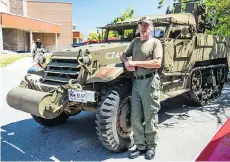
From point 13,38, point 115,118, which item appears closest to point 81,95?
point 115,118

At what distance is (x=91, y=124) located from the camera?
5660mm

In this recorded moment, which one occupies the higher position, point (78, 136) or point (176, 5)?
point (176, 5)

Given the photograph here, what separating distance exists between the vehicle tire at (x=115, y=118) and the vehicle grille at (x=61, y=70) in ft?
2.40

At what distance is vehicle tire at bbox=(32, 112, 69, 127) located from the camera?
208 inches

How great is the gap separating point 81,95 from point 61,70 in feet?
3.18

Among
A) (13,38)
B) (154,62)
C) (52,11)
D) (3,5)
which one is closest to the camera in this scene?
(154,62)

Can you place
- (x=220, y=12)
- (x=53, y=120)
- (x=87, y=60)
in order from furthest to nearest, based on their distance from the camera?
(x=220, y=12), (x=53, y=120), (x=87, y=60)

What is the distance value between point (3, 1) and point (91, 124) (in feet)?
125

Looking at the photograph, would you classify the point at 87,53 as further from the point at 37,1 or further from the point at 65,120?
the point at 37,1

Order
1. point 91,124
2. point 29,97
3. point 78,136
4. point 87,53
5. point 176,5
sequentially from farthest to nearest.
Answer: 1. point 176,5
2. point 91,124
3. point 78,136
4. point 87,53
5. point 29,97

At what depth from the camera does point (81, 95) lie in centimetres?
405

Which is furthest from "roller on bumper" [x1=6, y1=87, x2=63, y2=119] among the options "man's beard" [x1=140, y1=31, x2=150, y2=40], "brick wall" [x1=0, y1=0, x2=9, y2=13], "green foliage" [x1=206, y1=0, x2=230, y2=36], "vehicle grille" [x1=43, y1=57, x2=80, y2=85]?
"brick wall" [x1=0, y1=0, x2=9, y2=13]

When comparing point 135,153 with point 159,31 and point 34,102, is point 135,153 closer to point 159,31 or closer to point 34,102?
point 34,102

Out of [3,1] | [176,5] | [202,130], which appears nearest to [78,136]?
[202,130]
